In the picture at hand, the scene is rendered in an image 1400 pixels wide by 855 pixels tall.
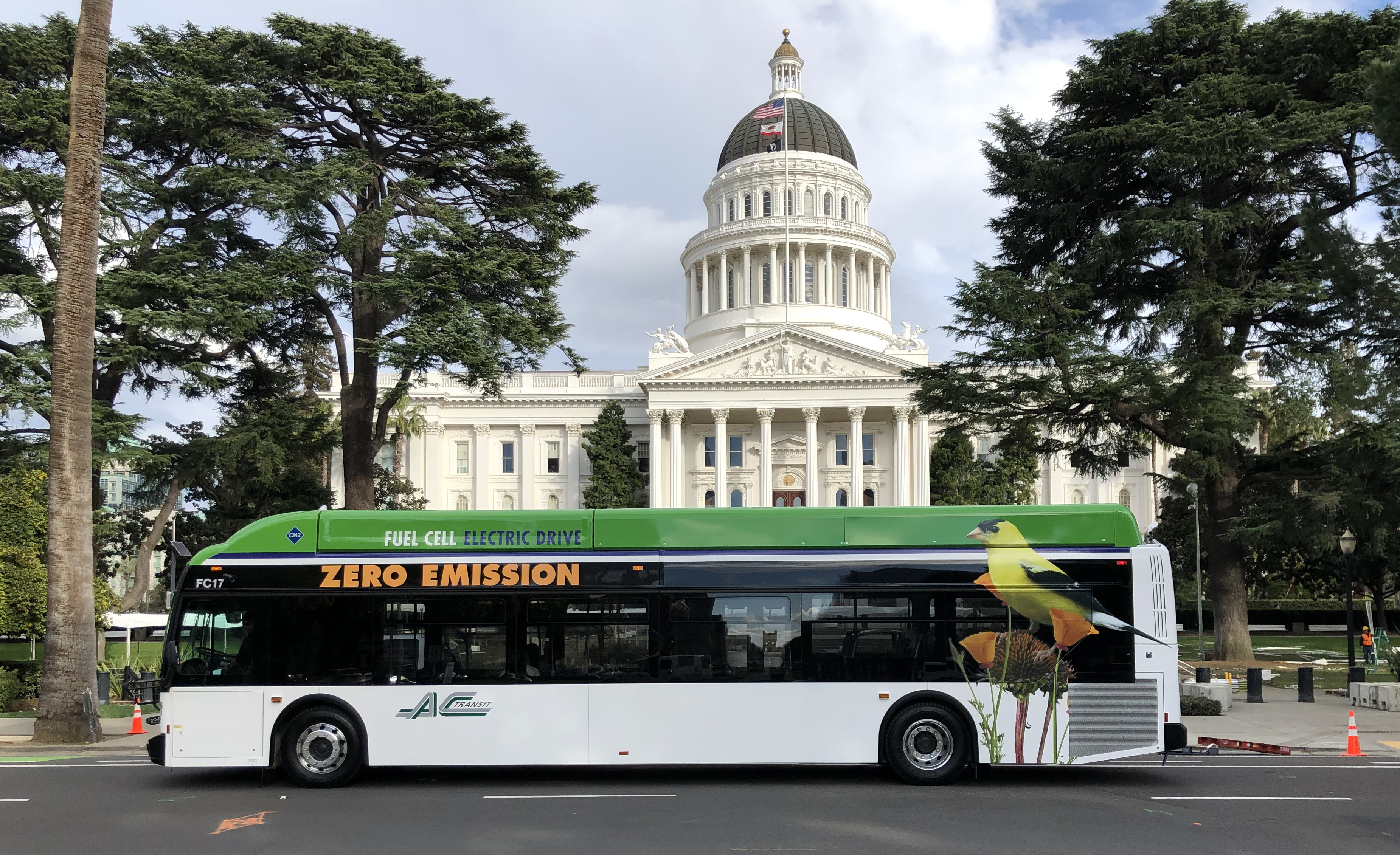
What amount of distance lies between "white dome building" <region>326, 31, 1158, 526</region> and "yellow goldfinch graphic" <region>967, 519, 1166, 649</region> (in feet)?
182

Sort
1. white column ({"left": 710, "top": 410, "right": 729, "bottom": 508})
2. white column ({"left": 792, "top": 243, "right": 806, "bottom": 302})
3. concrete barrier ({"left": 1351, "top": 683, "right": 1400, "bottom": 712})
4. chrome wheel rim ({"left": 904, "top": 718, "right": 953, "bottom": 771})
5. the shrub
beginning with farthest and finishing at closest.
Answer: white column ({"left": 792, "top": 243, "right": 806, "bottom": 302}), white column ({"left": 710, "top": 410, "right": 729, "bottom": 508}), concrete barrier ({"left": 1351, "top": 683, "right": 1400, "bottom": 712}), the shrub, chrome wheel rim ({"left": 904, "top": 718, "right": 953, "bottom": 771})

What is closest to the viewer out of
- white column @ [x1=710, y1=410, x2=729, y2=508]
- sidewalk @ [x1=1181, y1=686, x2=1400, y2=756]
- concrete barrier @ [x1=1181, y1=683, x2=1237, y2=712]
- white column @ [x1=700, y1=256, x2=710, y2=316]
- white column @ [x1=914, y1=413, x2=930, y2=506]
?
sidewalk @ [x1=1181, y1=686, x2=1400, y2=756]

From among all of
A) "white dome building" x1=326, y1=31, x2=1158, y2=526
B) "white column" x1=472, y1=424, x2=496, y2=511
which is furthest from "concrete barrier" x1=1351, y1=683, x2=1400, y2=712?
"white column" x1=472, y1=424, x2=496, y2=511

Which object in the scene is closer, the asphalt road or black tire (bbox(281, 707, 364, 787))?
the asphalt road

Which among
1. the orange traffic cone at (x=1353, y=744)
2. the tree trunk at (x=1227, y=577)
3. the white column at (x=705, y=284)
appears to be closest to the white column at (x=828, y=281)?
the white column at (x=705, y=284)

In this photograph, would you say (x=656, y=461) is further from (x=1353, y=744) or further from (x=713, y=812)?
(x=713, y=812)

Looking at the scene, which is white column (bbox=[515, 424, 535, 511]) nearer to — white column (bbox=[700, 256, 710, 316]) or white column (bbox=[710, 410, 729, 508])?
white column (bbox=[710, 410, 729, 508])

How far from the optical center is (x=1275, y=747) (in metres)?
15.1

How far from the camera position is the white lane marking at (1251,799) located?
35.9 feet

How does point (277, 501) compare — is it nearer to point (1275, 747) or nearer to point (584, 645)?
point (584, 645)

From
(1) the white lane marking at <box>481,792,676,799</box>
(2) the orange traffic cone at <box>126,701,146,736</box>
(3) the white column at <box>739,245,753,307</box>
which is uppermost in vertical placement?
(3) the white column at <box>739,245,753,307</box>

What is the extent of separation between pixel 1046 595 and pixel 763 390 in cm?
6253

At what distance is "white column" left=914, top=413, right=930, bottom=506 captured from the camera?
73.1m

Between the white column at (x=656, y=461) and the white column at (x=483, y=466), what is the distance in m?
13.4
